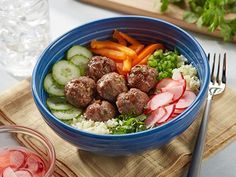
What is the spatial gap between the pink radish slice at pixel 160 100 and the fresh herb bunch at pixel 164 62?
0.35ft

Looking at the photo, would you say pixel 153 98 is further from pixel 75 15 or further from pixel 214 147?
pixel 75 15

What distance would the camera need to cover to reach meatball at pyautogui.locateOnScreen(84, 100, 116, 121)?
1.63 metres

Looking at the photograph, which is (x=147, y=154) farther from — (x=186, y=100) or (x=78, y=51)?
(x=78, y=51)

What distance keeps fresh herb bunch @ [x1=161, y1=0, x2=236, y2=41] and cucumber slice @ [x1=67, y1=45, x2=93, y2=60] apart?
0.53 metres

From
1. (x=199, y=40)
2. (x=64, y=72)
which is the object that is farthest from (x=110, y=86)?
(x=199, y=40)

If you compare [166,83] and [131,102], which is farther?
[166,83]

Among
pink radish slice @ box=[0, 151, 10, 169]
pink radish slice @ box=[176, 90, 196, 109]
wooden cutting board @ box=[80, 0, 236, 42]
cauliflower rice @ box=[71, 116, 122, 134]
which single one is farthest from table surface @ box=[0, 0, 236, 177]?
pink radish slice @ box=[0, 151, 10, 169]

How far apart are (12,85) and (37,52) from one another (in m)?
0.21

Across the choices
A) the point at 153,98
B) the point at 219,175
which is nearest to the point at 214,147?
the point at 219,175

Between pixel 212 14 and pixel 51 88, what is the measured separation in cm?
77

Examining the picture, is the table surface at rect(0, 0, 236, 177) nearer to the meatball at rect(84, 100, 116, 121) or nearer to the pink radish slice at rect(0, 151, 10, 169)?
the meatball at rect(84, 100, 116, 121)

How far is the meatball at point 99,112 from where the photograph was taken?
163 centimetres

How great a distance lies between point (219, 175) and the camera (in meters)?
1.69

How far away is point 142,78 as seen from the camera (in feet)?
5.60
